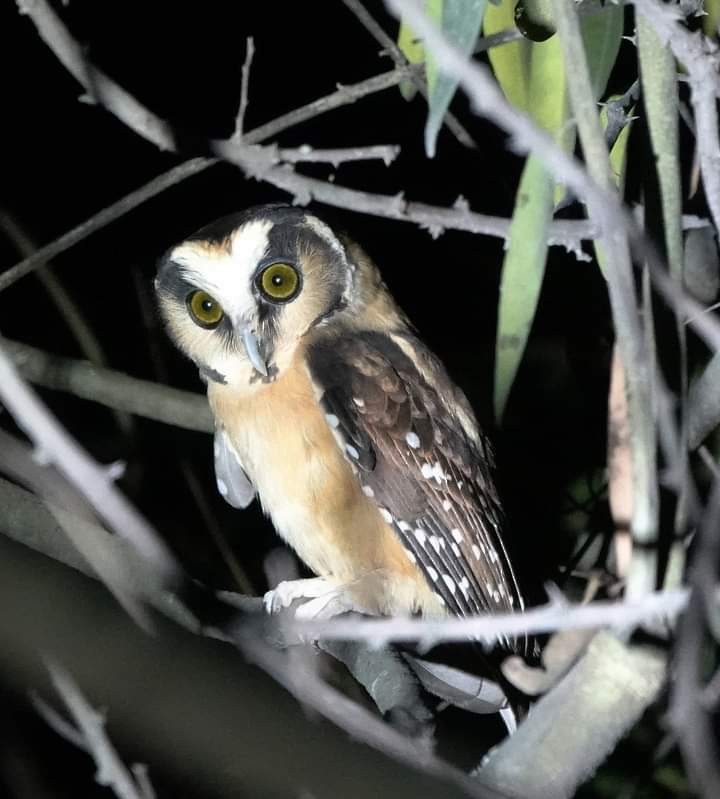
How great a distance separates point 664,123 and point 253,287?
1.05 metres

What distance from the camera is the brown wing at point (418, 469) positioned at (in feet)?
6.73

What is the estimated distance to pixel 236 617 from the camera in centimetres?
108

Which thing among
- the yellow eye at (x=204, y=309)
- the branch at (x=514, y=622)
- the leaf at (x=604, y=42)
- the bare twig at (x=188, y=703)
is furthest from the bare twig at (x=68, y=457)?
the yellow eye at (x=204, y=309)

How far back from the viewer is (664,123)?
1.20 metres

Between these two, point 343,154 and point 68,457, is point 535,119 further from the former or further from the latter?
point 68,457

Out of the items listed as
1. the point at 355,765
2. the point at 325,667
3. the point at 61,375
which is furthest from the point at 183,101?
the point at 355,765

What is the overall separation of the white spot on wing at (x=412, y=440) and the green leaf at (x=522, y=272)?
2.69 ft

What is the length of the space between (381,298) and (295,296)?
25 cm

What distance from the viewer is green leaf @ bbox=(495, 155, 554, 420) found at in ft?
4.18

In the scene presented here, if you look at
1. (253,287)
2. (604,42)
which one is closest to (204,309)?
(253,287)

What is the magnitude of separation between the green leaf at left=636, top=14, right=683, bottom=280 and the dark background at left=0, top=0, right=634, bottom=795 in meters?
1.35

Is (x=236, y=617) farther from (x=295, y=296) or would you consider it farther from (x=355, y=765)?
(x=295, y=296)

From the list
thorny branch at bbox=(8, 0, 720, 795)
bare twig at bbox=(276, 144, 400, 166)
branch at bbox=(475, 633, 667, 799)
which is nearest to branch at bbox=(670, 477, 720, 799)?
thorny branch at bbox=(8, 0, 720, 795)

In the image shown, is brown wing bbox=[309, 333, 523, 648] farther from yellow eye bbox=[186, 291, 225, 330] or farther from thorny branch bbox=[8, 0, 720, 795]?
thorny branch bbox=[8, 0, 720, 795]
